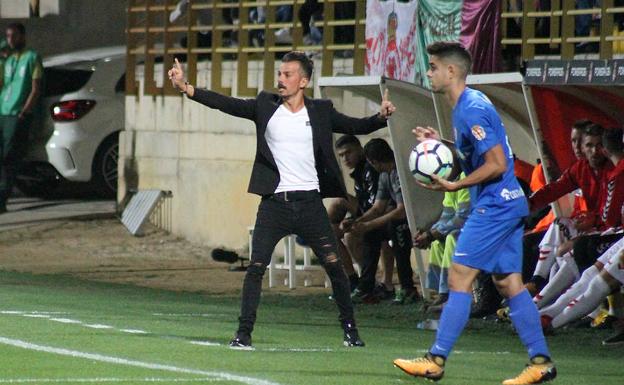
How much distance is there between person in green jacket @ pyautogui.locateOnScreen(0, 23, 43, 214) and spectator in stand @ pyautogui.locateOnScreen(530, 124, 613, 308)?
11036 millimetres

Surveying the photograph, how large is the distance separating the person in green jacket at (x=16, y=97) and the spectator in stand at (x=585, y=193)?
1104 centimetres

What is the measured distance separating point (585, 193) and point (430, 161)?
3.86 meters

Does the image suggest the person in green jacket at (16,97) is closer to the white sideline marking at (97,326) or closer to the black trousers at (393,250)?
the black trousers at (393,250)

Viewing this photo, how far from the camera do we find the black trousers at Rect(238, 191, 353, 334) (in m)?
10.6

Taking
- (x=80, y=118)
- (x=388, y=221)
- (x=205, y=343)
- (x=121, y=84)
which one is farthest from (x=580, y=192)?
(x=121, y=84)

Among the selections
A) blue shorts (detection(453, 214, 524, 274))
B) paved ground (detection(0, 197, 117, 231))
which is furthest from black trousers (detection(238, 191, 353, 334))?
paved ground (detection(0, 197, 117, 231))

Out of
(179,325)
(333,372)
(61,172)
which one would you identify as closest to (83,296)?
(179,325)

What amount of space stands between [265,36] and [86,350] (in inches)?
421

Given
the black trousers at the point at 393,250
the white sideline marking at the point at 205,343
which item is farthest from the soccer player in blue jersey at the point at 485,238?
the black trousers at the point at 393,250

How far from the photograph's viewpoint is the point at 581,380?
9820mm

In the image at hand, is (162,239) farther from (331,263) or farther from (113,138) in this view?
(331,263)

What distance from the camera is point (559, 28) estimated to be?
1689 cm

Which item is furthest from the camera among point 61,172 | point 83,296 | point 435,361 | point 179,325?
point 61,172

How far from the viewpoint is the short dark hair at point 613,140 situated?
12.8 m
